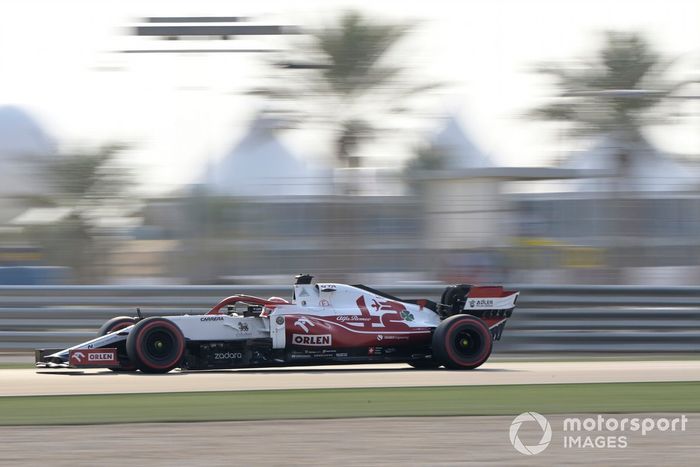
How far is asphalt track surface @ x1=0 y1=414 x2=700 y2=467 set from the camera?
22.9ft

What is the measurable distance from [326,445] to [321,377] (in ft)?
16.8

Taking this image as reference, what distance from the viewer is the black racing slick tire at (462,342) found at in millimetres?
13781

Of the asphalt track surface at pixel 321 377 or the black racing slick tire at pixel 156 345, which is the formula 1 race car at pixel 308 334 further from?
the asphalt track surface at pixel 321 377

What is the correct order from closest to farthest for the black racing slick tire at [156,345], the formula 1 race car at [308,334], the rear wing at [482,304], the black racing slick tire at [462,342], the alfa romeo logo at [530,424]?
1. the alfa romeo logo at [530,424]
2. the black racing slick tire at [156,345]
3. the formula 1 race car at [308,334]
4. the black racing slick tire at [462,342]
5. the rear wing at [482,304]

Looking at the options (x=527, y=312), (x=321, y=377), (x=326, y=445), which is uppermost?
(x=527, y=312)

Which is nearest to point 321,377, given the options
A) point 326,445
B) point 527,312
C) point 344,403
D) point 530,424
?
point 344,403

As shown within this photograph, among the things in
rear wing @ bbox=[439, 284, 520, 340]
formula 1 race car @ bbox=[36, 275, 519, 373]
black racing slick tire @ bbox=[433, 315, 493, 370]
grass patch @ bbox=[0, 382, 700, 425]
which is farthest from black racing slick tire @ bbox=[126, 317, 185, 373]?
rear wing @ bbox=[439, 284, 520, 340]

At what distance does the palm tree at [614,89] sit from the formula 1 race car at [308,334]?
14296mm

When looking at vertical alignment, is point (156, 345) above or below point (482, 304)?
below

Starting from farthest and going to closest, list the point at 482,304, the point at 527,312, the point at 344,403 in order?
1. the point at 527,312
2. the point at 482,304
3. the point at 344,403

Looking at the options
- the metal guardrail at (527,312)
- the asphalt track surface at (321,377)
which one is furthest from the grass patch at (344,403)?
the metal guardrail at (527,312)

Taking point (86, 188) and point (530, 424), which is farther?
point (86, 188)

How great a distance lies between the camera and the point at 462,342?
1396 centimetres

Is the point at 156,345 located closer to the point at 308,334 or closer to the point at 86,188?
the point at 308,334
